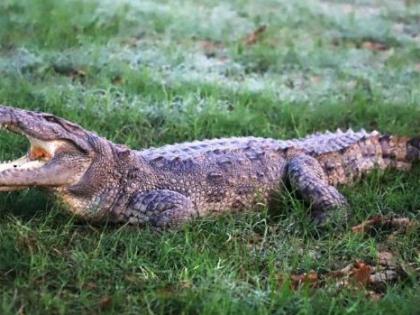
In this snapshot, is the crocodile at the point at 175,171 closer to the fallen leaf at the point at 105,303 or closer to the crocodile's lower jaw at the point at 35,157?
the crocodile's lower jaw at the point at 35,157

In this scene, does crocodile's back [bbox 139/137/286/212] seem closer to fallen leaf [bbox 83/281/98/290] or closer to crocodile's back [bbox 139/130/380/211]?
crocodile's back [bbox 139/130/380/211]

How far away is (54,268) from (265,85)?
3.77 metres

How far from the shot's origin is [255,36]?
8.66 metres

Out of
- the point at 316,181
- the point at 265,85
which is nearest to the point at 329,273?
the point at 316,181

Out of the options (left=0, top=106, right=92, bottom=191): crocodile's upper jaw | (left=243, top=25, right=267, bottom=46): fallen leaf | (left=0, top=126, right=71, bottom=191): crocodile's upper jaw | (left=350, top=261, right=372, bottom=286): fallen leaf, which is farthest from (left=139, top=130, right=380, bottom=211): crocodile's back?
(left=243, top=25, right=267, bottom=46): fallen leaf

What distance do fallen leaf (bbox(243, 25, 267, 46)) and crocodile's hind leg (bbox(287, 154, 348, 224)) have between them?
3.69 meters

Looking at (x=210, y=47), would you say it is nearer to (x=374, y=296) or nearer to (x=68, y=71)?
(x=68, y=71)

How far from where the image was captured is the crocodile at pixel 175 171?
4.00m

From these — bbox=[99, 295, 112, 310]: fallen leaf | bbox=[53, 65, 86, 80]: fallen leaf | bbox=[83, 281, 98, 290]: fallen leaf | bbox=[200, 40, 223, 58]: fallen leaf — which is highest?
bbox=[99, 295, 112, 310]: fallen leaf

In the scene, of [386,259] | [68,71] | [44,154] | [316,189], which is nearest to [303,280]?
[386,259]

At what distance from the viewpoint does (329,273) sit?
3736 mm

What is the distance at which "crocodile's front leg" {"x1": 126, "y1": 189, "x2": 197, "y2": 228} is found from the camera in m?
4.15

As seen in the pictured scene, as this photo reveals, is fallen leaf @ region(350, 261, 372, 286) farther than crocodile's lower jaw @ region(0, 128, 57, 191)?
No

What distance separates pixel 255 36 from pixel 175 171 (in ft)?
14.7
